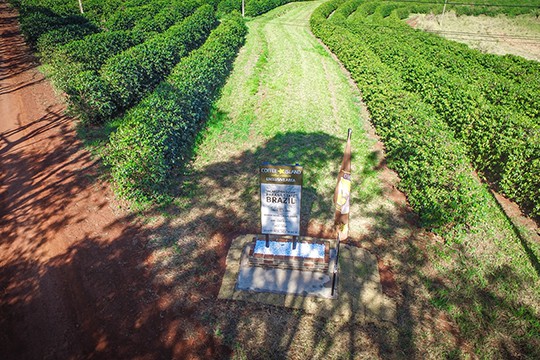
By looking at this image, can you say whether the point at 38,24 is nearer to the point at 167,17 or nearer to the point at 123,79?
the point at 167,17

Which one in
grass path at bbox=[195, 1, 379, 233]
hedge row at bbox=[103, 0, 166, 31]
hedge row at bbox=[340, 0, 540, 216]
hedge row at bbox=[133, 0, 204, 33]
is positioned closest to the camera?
hedge row at bbox=[340, 0, 540, 216]

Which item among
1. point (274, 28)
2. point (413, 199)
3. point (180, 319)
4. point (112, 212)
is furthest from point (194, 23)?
point (180, 319)

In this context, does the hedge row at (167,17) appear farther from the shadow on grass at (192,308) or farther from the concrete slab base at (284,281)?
the concrete slab base at (284,281)

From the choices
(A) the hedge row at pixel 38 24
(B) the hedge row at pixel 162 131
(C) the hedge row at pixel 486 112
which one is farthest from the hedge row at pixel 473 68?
(A) the hedge row at pixel 38 24

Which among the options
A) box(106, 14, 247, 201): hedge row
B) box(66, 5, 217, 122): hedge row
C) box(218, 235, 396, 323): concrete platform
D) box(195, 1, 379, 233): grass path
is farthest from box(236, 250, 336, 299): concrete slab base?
box(66, 5, 217, 122): hedge row

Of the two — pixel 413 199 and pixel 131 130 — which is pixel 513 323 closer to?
pixel 413 199

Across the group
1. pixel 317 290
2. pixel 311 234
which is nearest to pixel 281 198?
pixel 317 290

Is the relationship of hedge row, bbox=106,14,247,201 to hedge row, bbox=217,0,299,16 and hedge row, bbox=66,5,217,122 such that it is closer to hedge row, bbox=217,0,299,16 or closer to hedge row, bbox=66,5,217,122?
hedge row, bbox=66,5,217,122
